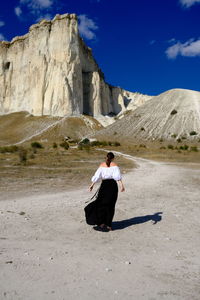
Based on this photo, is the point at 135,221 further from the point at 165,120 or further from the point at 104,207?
the point at 165,120

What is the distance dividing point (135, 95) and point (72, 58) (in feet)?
140

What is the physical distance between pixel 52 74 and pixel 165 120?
3447 cm

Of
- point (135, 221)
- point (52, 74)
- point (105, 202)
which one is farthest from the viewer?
point (52, 74)

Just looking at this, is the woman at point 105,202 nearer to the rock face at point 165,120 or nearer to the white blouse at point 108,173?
the white blouse at point 108,173

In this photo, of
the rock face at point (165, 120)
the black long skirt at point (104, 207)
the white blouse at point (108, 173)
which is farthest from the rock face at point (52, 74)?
the black long skirt at point (104, 207)

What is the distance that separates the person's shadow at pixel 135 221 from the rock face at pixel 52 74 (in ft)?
223

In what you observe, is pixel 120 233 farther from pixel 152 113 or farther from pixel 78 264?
pixel 152 113

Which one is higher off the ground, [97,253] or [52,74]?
[52,74]

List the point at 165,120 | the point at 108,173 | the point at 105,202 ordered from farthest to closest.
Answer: the point at 165,120 < the point at 108,173 < the point at 105,202

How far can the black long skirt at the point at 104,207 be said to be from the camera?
636 centimetres

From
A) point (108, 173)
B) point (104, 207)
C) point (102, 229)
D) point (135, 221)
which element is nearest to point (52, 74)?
point (135, 221)

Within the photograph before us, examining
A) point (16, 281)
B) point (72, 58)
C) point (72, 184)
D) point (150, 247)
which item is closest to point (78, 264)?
point (16, 281)

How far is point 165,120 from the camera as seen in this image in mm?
57906

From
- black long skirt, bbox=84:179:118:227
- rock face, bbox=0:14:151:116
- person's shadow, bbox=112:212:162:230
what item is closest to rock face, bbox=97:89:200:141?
rock face, bbox=0:14:151:116
